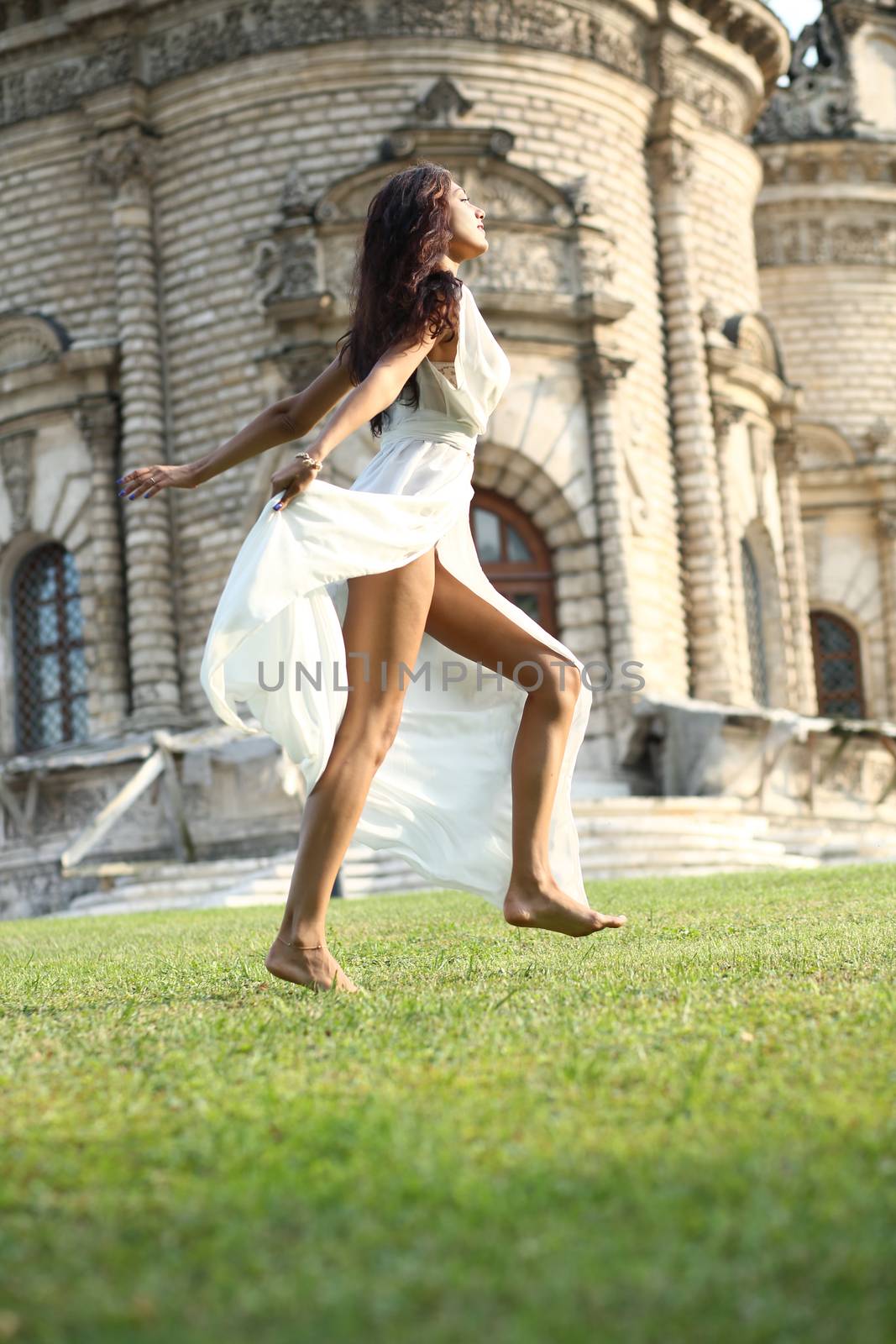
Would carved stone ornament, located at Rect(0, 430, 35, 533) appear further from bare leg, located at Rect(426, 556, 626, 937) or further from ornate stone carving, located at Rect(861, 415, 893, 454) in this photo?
bare leg, located at Rect(426, 556, 626, 937)

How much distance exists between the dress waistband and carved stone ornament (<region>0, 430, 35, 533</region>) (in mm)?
18855

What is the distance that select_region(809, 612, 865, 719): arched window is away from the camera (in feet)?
98.9

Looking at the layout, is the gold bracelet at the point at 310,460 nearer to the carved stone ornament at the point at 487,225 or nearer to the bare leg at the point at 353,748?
the bare leg at the point at 353,748

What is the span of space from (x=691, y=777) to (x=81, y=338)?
33.1ft

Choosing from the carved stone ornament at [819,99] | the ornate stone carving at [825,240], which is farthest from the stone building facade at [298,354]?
the carved stone ornament at [819,99]

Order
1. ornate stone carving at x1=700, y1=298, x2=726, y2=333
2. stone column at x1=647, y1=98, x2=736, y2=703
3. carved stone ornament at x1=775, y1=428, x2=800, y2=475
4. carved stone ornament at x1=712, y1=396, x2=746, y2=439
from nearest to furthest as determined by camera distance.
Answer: stone column at x1=647, y1=98, x2=736, y2=703
ornate stone carving at x1=700, y1=298, x2=726, y2=333
carved stone ornament at x1=712, y1=396, x2=746, y2=439
carved stone ornament at x1=775, y1=428, x2=800, y2=475

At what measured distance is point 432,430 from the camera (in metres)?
4.99

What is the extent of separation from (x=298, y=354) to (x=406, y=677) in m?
16.8

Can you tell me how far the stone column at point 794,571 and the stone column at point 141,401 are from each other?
9.94 meters

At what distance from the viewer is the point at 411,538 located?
466cm

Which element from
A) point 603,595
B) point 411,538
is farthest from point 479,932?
point 603,595

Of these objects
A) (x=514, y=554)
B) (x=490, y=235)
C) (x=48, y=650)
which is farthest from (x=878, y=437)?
(x=48, y=650)

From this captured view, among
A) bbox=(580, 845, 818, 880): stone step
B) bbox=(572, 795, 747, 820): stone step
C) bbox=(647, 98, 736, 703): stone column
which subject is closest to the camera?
bbox=(580, 845, 818, 880): stone step

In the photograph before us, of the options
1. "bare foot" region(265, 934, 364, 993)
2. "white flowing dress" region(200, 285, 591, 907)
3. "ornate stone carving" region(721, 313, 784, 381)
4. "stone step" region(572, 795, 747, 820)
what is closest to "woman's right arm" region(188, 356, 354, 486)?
"white flowing dress" region(200, 285, 591, 907)
